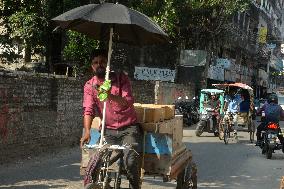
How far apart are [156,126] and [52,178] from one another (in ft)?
12.0

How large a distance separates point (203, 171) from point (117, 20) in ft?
20.7

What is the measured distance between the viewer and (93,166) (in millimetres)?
5336

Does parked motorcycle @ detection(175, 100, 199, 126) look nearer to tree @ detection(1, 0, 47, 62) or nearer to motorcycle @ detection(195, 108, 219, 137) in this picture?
motorcycle @ detection(195, 108, 219, 137)

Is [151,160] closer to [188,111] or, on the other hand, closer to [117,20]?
[117,20]

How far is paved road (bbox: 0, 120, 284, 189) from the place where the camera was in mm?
9016

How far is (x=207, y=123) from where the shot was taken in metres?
20.2

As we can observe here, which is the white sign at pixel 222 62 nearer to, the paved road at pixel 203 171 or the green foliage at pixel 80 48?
the green foliage at pixel 80 48

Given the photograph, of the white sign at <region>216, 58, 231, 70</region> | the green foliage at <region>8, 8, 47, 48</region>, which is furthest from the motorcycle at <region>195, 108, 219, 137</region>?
the white sign at <region>216, 58, 231, 70</region>

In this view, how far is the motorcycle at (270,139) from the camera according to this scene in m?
14.4

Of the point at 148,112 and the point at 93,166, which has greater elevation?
the point at 148,112

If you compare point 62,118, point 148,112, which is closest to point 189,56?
point 62,118

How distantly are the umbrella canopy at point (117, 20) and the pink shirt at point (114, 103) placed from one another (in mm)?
616

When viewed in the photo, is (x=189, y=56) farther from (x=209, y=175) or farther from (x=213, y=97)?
(x=209, y=175)

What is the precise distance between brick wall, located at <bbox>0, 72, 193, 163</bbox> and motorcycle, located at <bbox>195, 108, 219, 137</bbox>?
6648 mm
